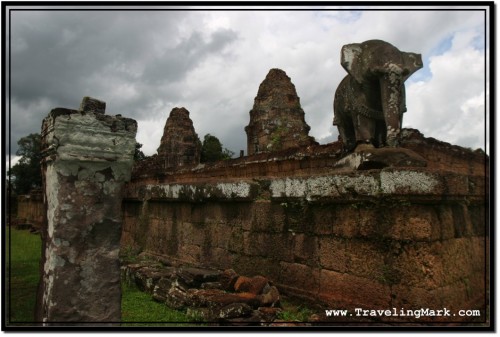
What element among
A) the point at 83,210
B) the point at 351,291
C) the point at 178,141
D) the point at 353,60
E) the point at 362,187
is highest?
the point at 178,141

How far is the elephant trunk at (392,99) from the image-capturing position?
4.36 m

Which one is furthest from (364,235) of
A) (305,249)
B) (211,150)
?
(211,150)

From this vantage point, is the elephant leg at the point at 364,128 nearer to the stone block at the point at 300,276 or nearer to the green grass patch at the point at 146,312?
the stone block at the point at 300,276

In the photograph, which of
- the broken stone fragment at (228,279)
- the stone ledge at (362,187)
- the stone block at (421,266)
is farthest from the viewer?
the broken stone fragment at (228,279)

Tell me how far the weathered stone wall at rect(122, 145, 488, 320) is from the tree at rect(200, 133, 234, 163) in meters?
29.8

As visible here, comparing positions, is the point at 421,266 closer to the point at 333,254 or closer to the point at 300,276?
the point at 333,254

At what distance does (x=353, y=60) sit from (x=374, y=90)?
437mm

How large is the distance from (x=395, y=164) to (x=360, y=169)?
0.36m

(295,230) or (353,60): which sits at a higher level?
(353,60)

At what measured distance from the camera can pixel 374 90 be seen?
4750mm

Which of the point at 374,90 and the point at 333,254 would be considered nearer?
the point at 333,254

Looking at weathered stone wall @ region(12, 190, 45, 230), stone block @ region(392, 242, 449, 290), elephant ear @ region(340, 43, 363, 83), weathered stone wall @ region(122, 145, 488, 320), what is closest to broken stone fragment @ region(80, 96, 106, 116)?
weathered stone wall @ region(122, 145, 488, 320)

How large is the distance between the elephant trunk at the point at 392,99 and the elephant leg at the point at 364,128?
37 cm

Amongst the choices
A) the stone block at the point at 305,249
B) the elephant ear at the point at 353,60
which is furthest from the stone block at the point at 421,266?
the elephant ear at the point at 353,60
